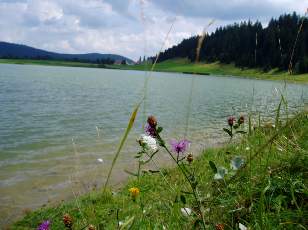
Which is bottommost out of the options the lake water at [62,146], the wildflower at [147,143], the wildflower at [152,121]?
the lake water at [62,146]

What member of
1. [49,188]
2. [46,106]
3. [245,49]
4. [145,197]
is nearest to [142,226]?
[145,197]

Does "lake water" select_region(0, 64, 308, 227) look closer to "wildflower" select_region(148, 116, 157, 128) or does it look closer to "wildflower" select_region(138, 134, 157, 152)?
"wildflower" select_region(138, 134, 157, 152)

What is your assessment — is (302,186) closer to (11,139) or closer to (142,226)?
(142,226)

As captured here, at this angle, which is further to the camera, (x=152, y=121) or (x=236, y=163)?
(x=236, y=163)

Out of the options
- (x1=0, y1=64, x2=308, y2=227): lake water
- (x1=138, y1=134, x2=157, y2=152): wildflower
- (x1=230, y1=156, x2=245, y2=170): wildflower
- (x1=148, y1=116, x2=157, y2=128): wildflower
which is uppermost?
(x1=148, y1=116, x2=157, y2=128): wildflower

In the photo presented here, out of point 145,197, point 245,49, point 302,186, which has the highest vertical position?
point 302,186

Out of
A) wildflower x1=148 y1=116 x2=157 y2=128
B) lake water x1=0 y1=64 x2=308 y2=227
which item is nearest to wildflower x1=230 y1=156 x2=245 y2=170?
wildflower x1=148 y1=116 x2=157 y2=128

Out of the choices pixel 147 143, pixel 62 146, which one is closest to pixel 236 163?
pixel 147 143

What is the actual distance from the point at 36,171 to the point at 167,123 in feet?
40.6

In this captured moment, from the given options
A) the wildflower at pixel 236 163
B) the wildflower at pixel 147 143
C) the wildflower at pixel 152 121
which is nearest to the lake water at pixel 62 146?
the wildflower at pixel 147 143

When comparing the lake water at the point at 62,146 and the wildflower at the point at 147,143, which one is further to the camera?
the lake water at the point at 62,146

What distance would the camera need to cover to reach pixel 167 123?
23.6 meters

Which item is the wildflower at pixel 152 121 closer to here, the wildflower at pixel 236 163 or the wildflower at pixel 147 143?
the wildflower at pixel 236 163

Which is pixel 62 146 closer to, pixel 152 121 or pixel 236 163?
pixel 236 163
